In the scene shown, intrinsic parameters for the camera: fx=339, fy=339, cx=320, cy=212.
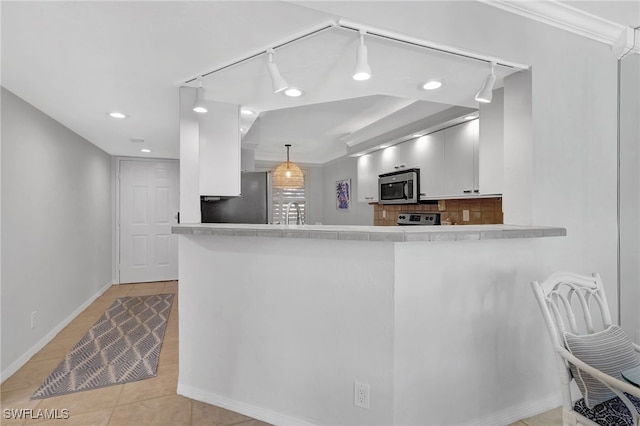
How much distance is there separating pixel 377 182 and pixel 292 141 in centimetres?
161

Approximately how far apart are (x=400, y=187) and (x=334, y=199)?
3.08 metres

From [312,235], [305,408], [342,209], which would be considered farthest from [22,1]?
[342,209]

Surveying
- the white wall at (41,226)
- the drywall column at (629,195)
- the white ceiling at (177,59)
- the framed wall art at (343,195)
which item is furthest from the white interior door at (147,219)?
the drywall column at (629,195)

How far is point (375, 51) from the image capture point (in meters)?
1.86

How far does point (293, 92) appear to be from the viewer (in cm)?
237

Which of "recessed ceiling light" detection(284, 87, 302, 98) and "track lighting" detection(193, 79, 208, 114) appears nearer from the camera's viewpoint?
"track lighting" detection(193, 79, 208, 114)

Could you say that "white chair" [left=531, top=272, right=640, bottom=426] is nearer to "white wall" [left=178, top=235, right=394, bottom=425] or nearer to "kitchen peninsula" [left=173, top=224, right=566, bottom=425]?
"kitchen peninsula" [left=173, top=224, right=566, bottom=425]

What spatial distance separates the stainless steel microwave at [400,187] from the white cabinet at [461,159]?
18.7 inches

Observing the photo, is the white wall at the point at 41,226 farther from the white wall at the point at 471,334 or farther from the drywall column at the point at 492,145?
the drywall column at the point at 492,145

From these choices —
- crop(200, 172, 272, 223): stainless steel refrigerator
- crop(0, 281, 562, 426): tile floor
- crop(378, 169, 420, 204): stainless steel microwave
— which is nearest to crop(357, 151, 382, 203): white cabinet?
crop(378, 169, 420, 204): stainless steel microwave

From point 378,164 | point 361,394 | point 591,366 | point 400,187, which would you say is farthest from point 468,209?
point 361,394

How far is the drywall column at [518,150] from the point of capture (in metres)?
2.09

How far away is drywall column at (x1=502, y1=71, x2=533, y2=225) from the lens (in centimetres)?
209

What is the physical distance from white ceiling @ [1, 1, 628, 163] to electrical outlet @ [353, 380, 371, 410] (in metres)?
1.74
